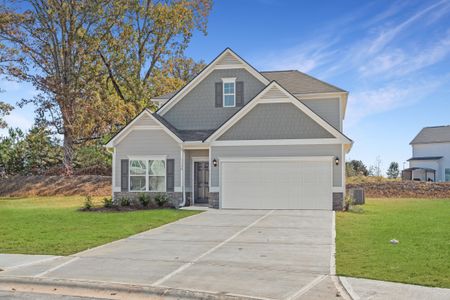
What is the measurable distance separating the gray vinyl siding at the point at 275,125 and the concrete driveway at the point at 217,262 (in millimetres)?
6525

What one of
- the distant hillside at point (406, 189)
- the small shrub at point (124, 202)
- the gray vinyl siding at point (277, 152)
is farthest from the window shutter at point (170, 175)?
the distant hillside at point (406, 189)

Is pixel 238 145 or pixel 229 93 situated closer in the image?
pixel 238 145

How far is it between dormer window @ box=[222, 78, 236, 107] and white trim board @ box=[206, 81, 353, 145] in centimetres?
291

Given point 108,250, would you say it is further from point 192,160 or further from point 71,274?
point 192,160

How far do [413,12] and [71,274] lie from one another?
13.5m

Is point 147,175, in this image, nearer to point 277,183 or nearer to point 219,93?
point 219,93

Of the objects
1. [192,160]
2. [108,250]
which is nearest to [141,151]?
[192,160]

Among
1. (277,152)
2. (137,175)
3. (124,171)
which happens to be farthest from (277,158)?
(124,171)

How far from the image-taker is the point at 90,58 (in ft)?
116

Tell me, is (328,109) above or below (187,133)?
above

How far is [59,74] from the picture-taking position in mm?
34094

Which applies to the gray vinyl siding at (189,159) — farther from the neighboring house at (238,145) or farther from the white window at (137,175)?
the white window at (137,175)

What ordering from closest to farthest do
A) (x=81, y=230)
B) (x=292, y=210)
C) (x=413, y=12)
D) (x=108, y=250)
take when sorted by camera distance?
(x=108, y=250), (x=81, y=230), (x=413, y=12), (x=292, y=210)

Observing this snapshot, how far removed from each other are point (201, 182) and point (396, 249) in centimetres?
1410
